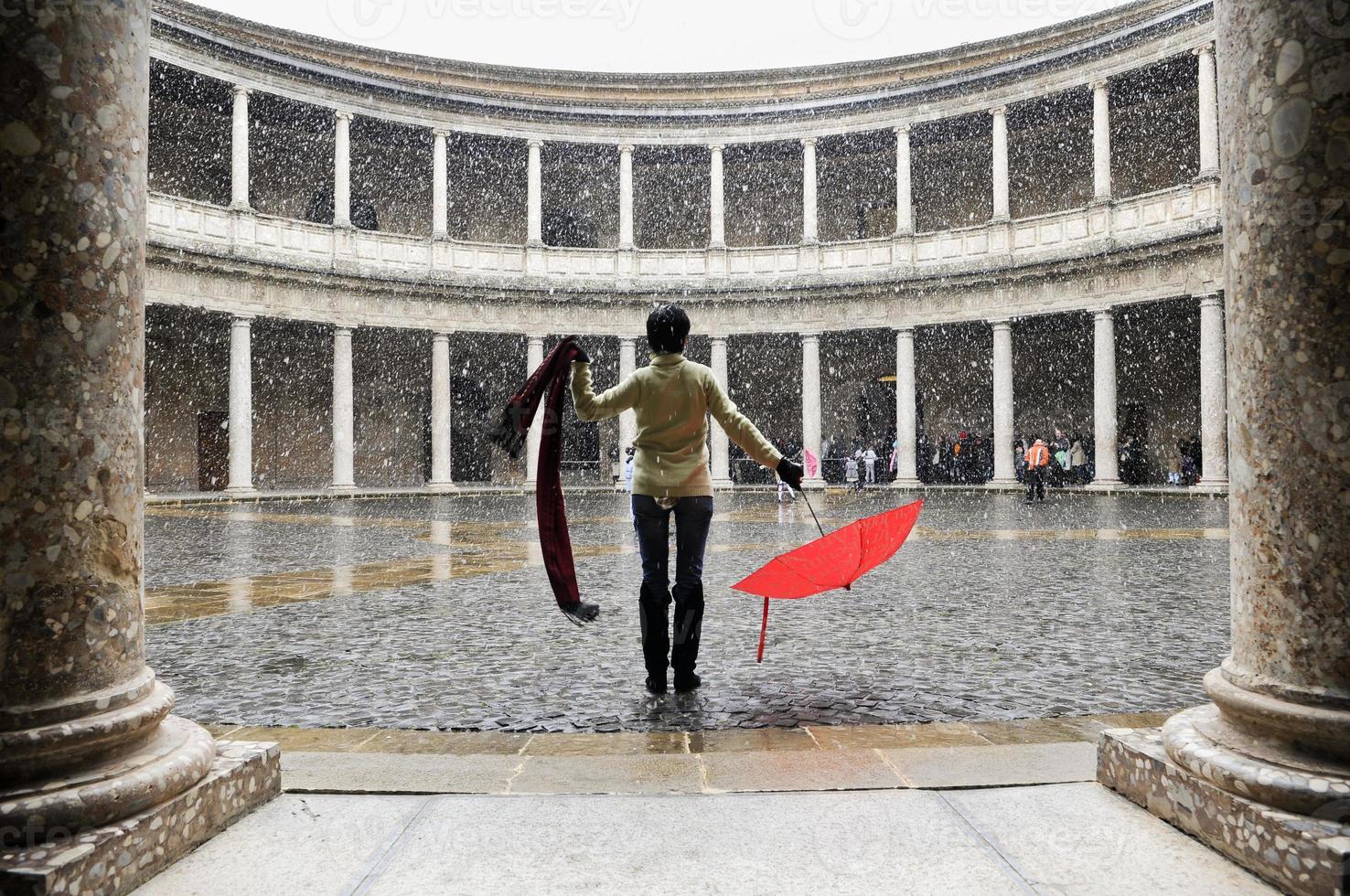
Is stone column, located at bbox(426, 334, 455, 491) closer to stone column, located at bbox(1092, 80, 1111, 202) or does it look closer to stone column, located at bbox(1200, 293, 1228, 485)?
stone column, located at bbox(1092, 80, 1111, 202)

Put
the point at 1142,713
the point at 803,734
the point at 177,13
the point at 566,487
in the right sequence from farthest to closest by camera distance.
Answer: the point at 566,487 → the point at 177,13 → the point at 1142,713 → the point at 803,734

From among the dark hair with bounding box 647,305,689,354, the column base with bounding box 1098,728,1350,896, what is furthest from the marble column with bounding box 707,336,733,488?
the column base with bounding box 1098,728,1350,896

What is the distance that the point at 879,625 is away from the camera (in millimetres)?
5926

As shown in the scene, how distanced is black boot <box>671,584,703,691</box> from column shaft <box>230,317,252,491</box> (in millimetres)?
21601

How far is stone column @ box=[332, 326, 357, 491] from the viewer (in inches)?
979

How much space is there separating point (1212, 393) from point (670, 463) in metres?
20.8

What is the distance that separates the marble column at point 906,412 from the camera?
26.2 metres

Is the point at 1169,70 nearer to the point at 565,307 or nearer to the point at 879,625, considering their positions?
the point at 565,307

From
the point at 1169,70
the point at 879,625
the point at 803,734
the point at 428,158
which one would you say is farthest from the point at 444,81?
the point at 803,734

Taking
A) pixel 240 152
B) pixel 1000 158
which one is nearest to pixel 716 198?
pixel 1000 158

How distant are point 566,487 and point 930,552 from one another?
20121 mm

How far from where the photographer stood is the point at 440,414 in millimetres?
26141

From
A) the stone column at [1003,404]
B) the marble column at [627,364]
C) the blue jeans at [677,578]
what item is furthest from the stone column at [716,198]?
the blue jeans at [677,578]

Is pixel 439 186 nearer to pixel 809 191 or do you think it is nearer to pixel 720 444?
pixel 809 191
